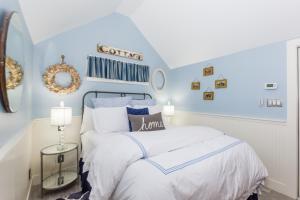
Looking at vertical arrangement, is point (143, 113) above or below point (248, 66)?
below

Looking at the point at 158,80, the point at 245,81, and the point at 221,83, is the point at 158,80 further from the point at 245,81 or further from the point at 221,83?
the point at 245,81

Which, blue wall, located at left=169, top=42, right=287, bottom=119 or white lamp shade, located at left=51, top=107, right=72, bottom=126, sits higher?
blue wall, located at left=169, top=42, right=287, bottom=119

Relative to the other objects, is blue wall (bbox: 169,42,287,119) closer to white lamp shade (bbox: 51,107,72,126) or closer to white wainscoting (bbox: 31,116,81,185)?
white lamp shade (bbox: 51,107,72,126)

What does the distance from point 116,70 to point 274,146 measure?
110 inches

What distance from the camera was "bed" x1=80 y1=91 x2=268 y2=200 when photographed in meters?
1.05

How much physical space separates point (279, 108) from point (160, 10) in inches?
95.2

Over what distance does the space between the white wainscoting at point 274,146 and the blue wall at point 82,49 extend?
197 cm

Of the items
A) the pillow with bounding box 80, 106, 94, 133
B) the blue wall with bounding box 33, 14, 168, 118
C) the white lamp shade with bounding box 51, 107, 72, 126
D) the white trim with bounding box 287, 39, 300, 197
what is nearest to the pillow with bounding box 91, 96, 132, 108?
the pillow with bounding box 80, 106, 94, 133

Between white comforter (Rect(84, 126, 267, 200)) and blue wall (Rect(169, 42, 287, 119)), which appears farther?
blue wall (Rect(169, 42, 287, 119))

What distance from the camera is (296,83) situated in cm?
201

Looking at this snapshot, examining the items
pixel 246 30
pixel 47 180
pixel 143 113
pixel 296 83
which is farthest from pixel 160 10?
pixel 47 180

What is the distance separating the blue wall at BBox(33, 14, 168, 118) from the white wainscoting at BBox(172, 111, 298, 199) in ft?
6.47

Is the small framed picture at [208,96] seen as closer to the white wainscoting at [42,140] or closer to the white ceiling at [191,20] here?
the white ceiling at [191,20]

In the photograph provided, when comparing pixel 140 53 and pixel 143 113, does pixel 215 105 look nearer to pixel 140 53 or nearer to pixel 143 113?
pixel 143 113
